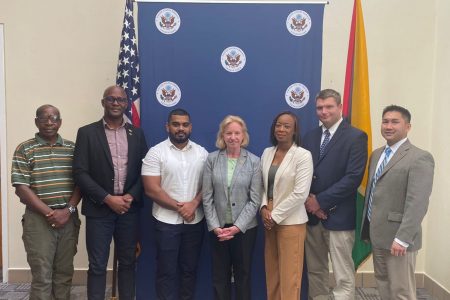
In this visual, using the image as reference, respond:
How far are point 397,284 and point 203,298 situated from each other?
1.66 metres

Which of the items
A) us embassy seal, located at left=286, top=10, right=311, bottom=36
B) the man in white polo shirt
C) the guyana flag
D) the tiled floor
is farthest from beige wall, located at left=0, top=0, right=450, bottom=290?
the man in white polo shirt

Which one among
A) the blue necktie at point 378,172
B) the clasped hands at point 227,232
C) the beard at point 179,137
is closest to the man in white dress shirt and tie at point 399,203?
the blue necktie at point 378,172

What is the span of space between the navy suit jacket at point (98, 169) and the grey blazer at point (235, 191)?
553mm

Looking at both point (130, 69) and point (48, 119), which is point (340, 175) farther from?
point (48, 119)

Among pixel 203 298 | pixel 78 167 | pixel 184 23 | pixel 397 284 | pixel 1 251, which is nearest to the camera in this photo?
pixel 397 284

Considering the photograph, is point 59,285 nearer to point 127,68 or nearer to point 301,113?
point 127,68

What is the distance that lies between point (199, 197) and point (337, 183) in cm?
103

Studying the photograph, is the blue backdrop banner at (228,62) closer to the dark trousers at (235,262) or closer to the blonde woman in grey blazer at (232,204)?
the blonde woman in grey blazer at (232,204)

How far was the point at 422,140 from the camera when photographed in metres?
3.89

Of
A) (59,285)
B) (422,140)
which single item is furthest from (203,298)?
(422,140)

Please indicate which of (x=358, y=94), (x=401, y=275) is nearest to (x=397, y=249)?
(x=401, y=275)

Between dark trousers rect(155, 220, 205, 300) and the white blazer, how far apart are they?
0.66m

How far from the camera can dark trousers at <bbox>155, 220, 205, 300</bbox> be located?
9.48ft

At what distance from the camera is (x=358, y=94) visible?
3.27 m
